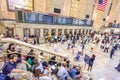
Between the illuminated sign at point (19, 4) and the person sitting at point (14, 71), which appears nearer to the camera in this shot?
the person sitting at point (14, 71)

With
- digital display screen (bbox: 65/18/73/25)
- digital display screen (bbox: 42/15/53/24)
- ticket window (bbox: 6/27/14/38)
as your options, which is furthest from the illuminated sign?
digital display screen (bbox: 65/18/73/25)

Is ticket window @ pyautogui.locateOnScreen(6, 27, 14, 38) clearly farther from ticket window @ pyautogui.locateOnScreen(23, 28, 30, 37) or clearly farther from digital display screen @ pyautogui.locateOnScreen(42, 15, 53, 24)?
digital display screen @ pyautogui.locateOnScreen(42, 15, 53, 24)

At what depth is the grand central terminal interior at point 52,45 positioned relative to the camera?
3.93m

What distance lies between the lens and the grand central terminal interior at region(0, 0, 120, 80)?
12.9 ft

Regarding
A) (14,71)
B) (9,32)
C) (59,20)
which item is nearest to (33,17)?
(9,32)

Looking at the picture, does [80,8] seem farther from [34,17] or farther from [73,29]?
[34,17]

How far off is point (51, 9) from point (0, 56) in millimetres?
14434

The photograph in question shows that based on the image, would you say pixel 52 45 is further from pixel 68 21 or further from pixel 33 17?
pixel 68 21

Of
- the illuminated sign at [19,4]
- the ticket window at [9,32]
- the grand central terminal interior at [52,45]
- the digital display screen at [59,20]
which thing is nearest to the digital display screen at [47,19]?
the grand central terminal interior at [52,45]

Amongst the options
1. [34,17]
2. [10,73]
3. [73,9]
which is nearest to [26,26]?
[34,17]

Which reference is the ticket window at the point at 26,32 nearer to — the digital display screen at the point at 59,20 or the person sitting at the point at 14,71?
the digital display screen at the point at 59,20

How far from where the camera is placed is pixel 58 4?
17875 mm

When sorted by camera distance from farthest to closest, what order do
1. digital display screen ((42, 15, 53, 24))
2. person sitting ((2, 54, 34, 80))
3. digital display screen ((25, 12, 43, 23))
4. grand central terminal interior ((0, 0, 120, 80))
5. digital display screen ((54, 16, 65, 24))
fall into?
1. digital display screen ((54, 16, 65, 24))
2. digital display screen ((42, 15, 53, 24))
3. digital display screen ((25, 12, 43, 23))
4. grand central terminal interior ((0, 0, 120, 80))
5. person sitting ((2, 54, 34, 80))

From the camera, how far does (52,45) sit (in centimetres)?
1266
